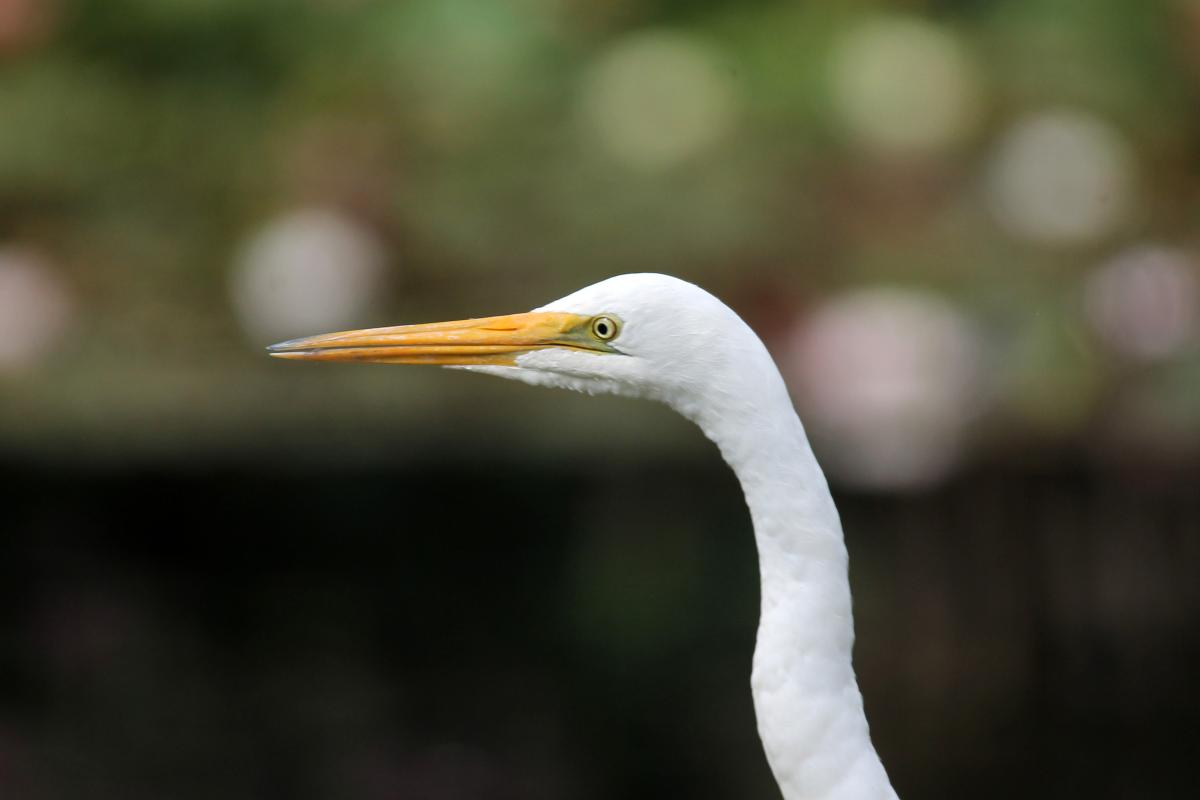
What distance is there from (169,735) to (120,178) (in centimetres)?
201

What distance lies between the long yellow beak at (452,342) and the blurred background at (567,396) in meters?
2.57

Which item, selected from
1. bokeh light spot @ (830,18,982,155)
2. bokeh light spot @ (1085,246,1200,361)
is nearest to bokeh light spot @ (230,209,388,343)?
bokeh light spot @ (830,18,982,155)

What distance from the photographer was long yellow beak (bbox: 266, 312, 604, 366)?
118 cm

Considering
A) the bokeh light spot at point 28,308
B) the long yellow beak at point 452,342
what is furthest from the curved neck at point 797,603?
the bokeh light spot at point 28,308

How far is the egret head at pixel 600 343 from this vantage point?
110cm

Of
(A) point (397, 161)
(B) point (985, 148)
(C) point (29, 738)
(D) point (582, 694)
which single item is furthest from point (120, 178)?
(B) point (985, 148)

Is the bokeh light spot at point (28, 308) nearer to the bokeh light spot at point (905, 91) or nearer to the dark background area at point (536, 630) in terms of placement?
the dark background area at point (536, 630)

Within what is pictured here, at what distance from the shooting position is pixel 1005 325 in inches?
166

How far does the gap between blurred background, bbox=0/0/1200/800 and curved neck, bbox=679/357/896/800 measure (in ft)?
8.42

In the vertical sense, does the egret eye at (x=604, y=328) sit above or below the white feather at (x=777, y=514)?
above

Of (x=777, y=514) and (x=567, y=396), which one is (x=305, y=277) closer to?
(x=567, y=396)

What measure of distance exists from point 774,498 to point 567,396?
3267 mm

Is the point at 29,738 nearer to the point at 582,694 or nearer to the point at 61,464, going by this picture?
the point at 61,464

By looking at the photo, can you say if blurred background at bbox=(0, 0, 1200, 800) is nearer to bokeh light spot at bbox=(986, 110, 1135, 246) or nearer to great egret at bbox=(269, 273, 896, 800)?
bokeh light spot at bbox=(986, 110, 1135, 246)
